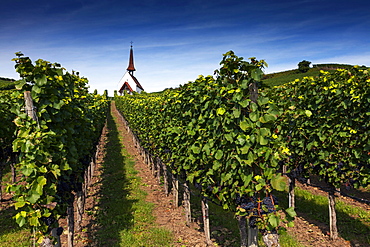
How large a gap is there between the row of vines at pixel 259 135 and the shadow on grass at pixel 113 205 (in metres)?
2.07

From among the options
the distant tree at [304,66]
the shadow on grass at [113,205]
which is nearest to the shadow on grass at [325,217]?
the shadow on grass at [113,205]

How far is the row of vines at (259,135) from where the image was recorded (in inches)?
152

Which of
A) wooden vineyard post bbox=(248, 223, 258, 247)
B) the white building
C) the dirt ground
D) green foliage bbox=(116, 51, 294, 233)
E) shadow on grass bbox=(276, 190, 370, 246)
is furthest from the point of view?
the white building

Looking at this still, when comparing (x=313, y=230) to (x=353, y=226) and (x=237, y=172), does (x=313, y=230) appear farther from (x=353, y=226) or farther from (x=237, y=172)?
(x=237, y=172)

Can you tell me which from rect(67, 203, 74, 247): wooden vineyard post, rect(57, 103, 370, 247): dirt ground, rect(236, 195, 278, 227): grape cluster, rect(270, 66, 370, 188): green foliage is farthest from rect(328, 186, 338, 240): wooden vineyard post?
rect(67, 203, 74, 247): wooden vineyard post

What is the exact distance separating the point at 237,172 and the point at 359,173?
3435 millimetres

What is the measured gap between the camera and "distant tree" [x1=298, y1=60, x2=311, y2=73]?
55906 mm

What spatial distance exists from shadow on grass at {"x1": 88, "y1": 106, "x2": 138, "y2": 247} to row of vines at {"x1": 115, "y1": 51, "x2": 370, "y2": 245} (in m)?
2.07

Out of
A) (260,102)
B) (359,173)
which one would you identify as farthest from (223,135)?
(359,173)

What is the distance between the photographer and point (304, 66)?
185 feet

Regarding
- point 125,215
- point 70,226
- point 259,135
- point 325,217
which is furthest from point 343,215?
point 70,226

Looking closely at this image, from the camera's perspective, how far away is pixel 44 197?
4176 mm

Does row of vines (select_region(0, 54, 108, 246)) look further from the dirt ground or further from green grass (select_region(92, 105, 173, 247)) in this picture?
the dirt ground

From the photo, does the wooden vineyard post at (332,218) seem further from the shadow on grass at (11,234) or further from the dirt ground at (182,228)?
the shadow on grass at (11,234)
